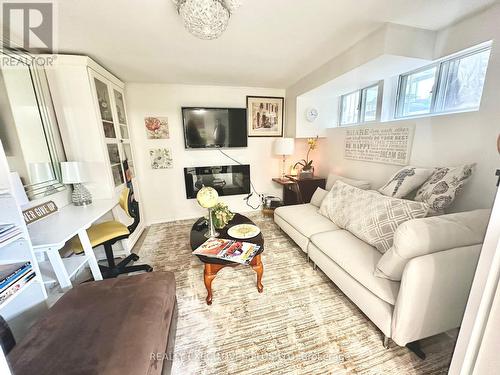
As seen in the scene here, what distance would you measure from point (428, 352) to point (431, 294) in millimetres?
476

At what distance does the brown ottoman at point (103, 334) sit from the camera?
733 mm

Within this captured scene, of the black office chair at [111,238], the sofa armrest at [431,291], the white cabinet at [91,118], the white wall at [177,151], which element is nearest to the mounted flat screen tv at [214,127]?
the white wall at [177,151]

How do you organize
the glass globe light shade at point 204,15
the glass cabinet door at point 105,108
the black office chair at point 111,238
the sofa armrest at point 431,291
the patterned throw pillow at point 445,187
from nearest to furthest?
1. the sofa armrest at point 431,291
2. the glass globe light shade at point 204,15
3. the patterned throw pillow at point 445,187
4. the black office chair at point 111,238
5. the glass cabinet door at point 105,108

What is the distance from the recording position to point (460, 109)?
168cm

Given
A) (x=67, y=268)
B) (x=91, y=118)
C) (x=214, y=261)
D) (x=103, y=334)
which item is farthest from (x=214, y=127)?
(x=103, y=334)

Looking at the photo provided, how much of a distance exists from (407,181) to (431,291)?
3.39 ft

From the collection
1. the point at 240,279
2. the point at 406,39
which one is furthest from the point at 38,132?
the point at 406,39

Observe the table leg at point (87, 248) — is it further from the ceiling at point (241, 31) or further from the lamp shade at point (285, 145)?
the lamp shade at point (285, 145)

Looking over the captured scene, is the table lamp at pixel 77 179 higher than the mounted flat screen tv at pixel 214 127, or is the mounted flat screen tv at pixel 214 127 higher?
the mounted flat screen tv at pixel 214 127

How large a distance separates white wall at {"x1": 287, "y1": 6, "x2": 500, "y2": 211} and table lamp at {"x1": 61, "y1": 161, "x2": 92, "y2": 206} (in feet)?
9.49

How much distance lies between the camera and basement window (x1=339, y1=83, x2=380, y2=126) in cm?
250

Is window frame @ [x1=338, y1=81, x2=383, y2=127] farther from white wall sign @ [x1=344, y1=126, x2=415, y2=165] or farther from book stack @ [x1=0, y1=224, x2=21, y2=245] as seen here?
book stack @ [x1=0, y1=224, x2=21, y2=245]

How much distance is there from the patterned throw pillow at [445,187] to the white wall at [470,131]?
0.46 feet

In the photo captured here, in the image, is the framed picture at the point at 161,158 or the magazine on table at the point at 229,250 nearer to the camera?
the magazine on table at the point at 229,250
